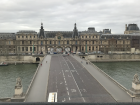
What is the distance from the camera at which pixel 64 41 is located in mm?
116500

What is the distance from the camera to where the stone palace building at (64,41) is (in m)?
113

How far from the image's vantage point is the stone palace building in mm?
112750

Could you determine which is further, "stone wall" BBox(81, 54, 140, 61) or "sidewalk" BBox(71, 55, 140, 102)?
"stone wall" BBox(81, 54, 140, 61)

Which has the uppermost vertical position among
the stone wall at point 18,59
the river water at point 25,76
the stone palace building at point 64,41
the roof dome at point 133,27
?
the roof dome at point 133,27

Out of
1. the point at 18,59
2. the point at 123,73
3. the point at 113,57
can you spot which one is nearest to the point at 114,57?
the point at 113,57

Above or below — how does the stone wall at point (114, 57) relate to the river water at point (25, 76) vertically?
above

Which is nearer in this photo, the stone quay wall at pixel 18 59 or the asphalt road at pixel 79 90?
the asphalt road at pixel 79 90

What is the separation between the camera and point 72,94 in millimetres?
29484

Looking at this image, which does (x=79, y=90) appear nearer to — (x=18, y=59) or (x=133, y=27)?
(x=18, y=59)

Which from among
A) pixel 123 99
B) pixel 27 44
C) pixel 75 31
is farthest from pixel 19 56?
pixel 123 99

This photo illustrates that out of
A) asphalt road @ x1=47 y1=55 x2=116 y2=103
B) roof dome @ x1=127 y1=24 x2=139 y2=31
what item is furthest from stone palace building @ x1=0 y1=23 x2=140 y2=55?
asphalt road @ x1=47 y1=55 x2=116 y2=103

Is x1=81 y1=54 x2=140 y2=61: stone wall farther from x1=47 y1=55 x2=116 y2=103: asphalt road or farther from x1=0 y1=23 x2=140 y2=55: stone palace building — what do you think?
x1=47 y1=55 x2=116 y2=103: asphalt road

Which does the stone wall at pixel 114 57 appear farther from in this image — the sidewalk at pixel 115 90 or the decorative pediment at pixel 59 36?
the sidewalk at pixel 115 90

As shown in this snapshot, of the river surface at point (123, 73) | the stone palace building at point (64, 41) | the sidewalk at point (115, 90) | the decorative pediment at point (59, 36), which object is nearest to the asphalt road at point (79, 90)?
the sidewalk at point (115, 90)
